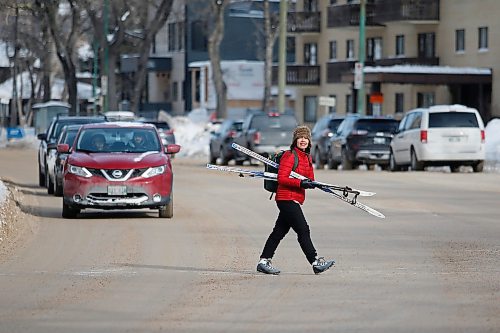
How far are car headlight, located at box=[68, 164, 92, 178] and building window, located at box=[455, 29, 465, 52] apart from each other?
4094 centimetres

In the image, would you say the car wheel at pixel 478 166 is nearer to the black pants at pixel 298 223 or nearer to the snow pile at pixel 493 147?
the snow pile at pixel 493 147

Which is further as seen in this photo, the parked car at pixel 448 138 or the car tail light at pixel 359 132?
the car tail light at pixel 359 132

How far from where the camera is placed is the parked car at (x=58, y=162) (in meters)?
26.1

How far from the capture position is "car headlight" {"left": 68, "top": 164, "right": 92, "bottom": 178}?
21.2m

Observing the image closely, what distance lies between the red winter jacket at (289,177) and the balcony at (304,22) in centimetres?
5994

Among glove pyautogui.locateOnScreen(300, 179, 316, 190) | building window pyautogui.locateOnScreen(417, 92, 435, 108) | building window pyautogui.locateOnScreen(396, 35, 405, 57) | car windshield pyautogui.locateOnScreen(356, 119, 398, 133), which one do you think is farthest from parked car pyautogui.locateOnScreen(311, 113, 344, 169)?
glove pyautogui.locateOnScreen(300, 179, 316, 190)

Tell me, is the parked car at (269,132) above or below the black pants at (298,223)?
below

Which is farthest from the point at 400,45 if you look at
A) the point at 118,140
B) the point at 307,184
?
the point at 307,184

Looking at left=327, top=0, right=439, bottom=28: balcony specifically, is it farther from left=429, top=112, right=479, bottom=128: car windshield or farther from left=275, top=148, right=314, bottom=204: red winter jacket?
left=275, top=148, right=314, bottom=204: red winter jacket

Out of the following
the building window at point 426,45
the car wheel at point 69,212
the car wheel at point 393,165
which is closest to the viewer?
the car wheel at point 69,212

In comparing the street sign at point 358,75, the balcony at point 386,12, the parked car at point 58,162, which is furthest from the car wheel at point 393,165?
the balcony at point 386,12

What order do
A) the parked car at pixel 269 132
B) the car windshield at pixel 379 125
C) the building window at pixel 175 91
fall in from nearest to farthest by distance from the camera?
the car windshield at pixel 379 125
the parked car at pixel 269 132
the building window at pixel 175 91

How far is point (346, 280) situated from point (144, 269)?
2.43 meters

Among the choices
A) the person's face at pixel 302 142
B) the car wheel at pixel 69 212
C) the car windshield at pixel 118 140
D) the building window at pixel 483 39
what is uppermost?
the building window at pixel 483 39
